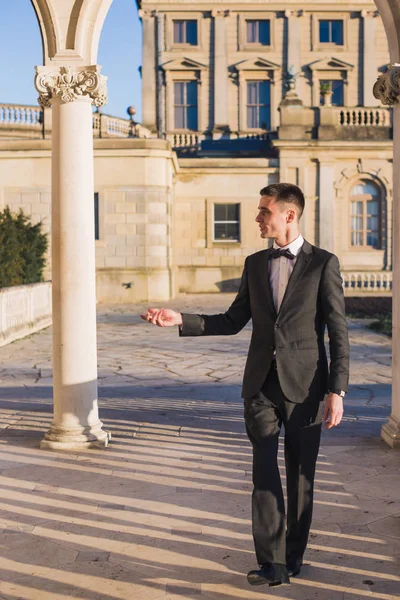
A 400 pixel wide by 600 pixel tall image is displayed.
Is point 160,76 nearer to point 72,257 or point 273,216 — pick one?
point 72,257

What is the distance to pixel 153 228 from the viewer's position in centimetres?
2636

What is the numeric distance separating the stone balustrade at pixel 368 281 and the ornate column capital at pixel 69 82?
25.0 m

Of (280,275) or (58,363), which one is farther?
(58,363)

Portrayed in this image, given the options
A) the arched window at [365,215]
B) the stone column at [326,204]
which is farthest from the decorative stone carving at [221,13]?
the arched window at [365,215]

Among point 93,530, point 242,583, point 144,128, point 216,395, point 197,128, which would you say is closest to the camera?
point 242,583

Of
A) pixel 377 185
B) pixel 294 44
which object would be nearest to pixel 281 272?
pixel 377 185

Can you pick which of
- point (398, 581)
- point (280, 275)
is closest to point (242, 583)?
point (398, 581)

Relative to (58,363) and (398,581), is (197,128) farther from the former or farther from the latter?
(398,581)

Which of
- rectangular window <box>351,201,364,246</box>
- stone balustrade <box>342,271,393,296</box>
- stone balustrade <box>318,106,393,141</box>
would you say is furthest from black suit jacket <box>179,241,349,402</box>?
rectangular window <box>351,201,364,246</box>

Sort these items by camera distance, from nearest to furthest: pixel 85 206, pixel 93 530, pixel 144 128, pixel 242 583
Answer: pixel 242 583
pixel 93 530
pixel 85 206
pixel 144 128

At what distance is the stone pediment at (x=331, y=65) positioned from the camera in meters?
40.2

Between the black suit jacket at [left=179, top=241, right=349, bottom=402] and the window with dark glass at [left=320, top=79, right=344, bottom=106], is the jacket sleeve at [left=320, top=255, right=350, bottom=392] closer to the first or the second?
the black suit jacket at [left=179, top=241, right=349, bottom=402]

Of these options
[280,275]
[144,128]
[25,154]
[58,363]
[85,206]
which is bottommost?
[58,363]

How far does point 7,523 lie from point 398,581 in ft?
7.75
